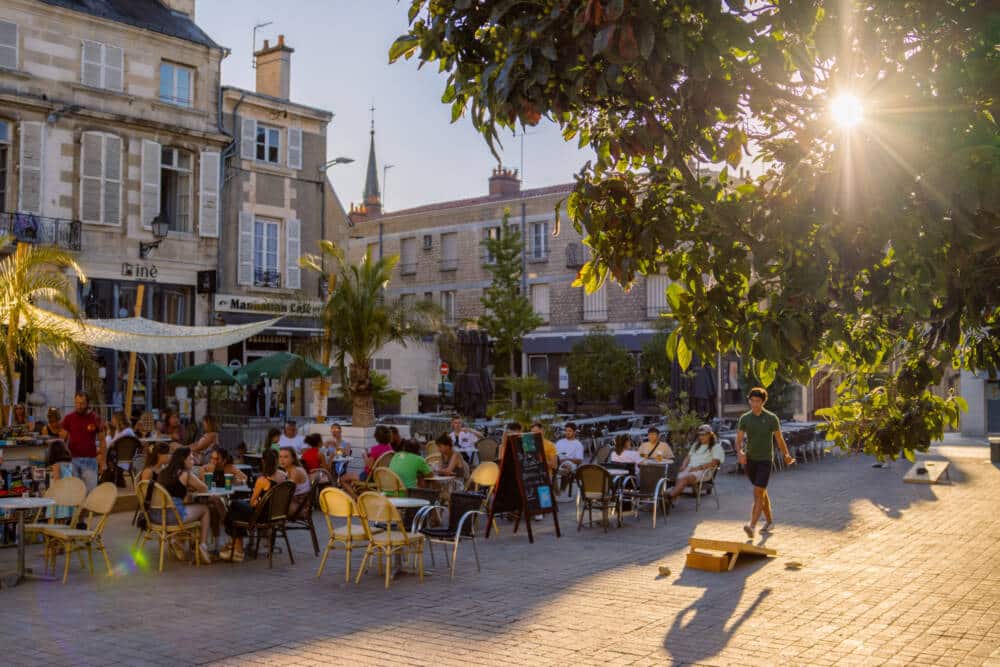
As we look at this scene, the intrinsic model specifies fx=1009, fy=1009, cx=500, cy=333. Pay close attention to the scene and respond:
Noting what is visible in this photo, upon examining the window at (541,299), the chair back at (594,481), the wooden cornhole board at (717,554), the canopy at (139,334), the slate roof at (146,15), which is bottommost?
the wooden cornhole board at (717,554)

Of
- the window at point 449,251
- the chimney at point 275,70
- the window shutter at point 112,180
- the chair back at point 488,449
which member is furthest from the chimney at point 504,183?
the chair back at point 488,449

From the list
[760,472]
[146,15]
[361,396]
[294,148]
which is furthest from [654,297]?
[760,472]

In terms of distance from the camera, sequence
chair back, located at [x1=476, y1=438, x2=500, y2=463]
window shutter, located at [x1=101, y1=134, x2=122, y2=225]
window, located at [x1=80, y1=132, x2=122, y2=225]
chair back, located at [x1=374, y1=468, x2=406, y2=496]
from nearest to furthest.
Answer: chair back, located at [x1=374, y1=468, x2=406, y2=496], chair back, located at [x1=476, y1=438, x2=500, y2=463], window, located at [x1=80, y1=132, x2=122, y2=225], window shutter, located at [x1=101, y1=134, x2=122, y2=225]

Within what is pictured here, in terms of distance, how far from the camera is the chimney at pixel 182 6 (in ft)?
83.1

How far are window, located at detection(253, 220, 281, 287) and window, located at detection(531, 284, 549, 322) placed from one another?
16.4m

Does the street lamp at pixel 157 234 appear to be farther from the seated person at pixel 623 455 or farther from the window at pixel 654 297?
the window at pixel 654 297

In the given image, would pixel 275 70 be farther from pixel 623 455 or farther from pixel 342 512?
pixel 342 512

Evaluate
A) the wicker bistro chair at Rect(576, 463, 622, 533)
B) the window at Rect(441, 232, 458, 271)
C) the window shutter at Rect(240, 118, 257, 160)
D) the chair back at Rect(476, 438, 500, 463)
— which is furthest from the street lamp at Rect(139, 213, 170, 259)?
the window at Rect(441, 232, 458, 271)

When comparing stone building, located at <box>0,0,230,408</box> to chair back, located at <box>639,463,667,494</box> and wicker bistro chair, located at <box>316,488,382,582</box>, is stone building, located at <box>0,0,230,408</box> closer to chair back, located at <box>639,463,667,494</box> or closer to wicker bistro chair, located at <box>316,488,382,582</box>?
chair back, located at <box>639,463,667,494</box>

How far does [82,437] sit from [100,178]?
12.8 meters

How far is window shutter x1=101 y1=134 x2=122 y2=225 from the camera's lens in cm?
2255

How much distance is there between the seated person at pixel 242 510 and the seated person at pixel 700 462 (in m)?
5.15

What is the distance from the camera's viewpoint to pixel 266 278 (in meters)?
26.2

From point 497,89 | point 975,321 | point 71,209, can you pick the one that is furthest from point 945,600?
point 71,209
